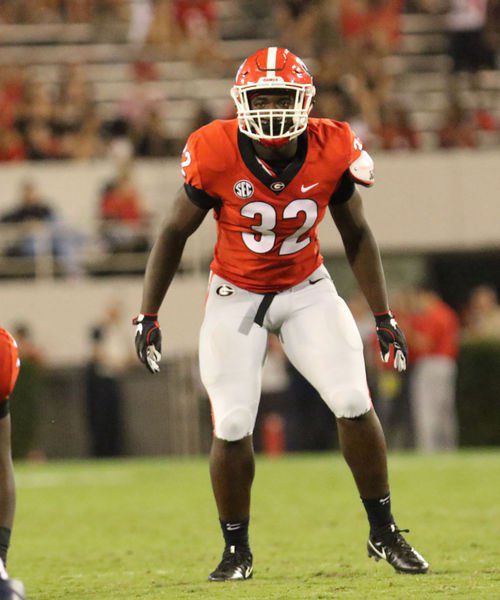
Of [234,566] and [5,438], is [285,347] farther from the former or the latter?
[5,438]

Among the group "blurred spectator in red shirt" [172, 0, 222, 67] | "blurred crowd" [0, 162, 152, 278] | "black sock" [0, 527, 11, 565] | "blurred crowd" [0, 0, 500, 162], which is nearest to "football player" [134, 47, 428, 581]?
"black sock" [0, 527, 11, 565]

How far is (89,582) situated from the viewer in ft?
18.1

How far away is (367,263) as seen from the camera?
18.2 feet

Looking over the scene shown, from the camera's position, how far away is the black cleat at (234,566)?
541 cm

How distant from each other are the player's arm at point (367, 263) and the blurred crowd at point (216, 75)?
30.6 ft

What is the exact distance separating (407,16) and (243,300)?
1310cm

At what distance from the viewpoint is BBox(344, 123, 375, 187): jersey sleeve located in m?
5.38

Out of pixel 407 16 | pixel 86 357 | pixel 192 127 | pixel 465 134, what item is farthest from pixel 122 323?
pixel 407 16

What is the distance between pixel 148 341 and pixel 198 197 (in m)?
0.58

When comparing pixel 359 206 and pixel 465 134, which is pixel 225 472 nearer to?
pixel 359 206

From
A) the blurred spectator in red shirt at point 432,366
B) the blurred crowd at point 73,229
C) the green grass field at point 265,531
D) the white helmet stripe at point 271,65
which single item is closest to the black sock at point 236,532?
the green grass field at point 265,531

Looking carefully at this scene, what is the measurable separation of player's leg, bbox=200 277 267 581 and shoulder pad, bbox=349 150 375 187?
612 millimetres

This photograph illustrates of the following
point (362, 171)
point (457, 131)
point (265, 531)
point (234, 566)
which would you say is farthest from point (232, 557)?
point (457, 131)

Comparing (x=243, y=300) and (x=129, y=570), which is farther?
(x=129, y=570)
